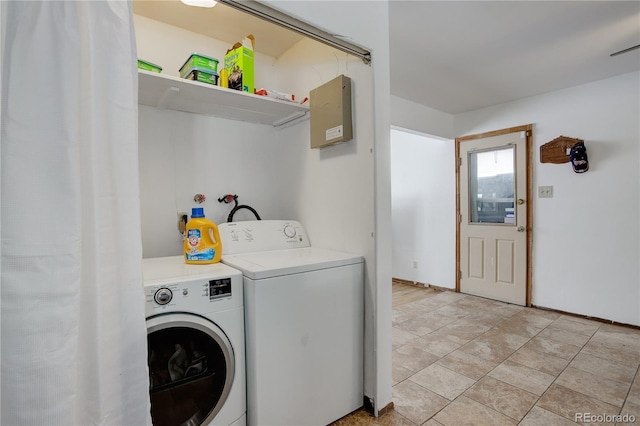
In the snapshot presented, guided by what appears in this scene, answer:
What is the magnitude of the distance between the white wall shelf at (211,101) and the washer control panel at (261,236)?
2.38 feet

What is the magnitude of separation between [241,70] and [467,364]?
2.48m

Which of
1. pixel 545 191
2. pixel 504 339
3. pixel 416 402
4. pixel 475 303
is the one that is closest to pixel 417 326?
pixel 504 339

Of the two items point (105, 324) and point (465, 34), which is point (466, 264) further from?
point (105, 324)

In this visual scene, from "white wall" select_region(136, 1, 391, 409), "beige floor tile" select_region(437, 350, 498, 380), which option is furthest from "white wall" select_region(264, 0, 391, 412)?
"beige floor tile" select_region(437, 350, 498, 380)

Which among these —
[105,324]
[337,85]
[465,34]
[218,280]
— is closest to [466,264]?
[465,34]

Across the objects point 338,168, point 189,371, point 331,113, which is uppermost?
point 331,113

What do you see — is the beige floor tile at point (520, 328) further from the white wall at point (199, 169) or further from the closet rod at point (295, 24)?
the closet rod at point (295, 24)

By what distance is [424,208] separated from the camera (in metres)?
4.42

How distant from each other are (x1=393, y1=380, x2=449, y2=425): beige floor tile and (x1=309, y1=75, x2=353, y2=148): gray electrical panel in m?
1.55

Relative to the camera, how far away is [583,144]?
124 inches

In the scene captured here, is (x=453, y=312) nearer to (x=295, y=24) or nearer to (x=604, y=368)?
(x=604, y=368)

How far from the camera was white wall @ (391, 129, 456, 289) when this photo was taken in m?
4.20

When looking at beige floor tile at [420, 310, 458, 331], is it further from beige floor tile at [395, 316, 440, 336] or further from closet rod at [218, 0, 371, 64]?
closet rod at [218, 0, 371, 64]

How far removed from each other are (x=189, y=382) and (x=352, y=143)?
141 cm
